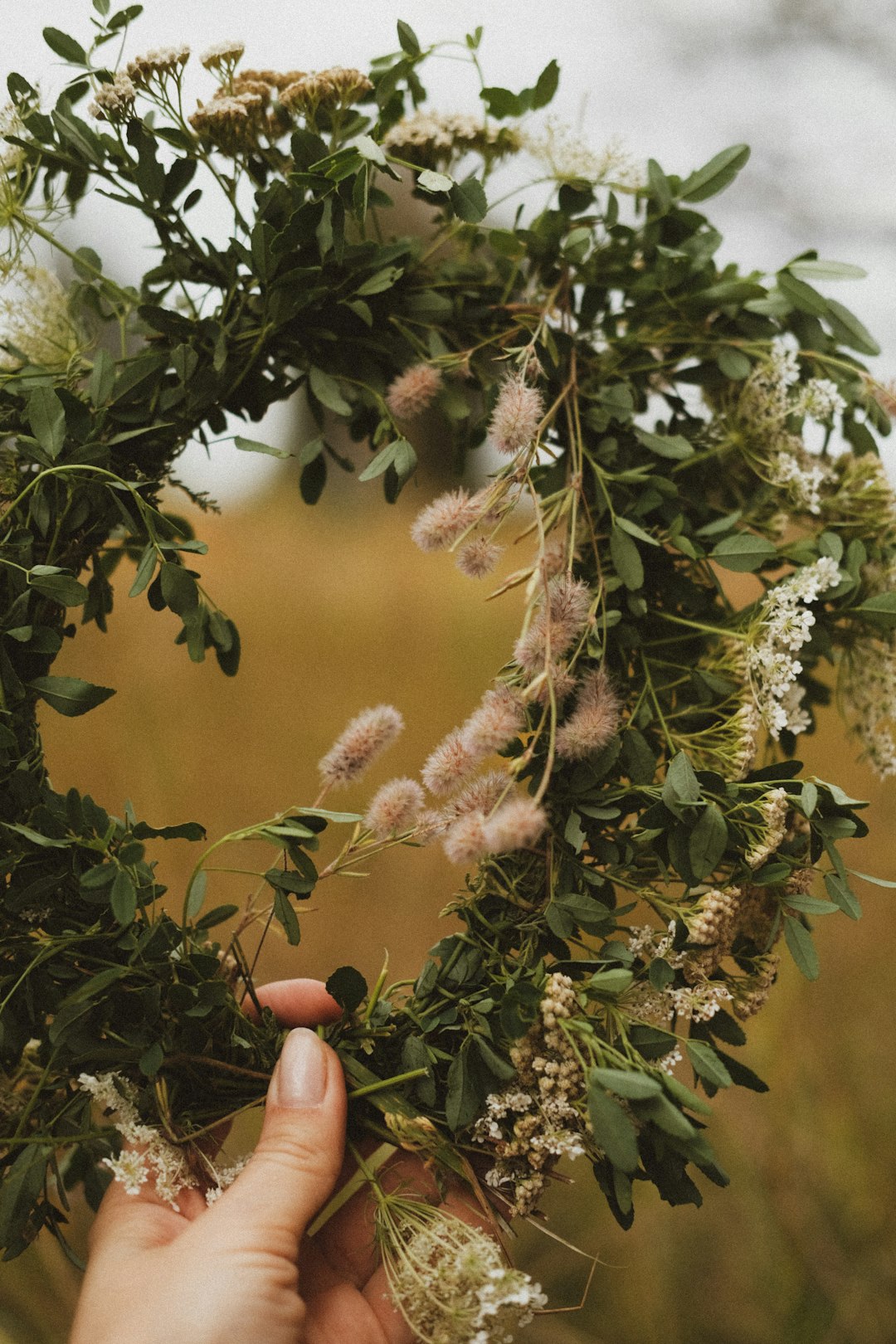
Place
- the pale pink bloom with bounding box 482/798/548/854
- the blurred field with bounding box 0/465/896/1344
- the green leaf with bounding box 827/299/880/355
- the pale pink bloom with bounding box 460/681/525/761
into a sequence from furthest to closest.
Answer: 1. the blurred field with bounding box 0/465/896/1344
2. the green leaf with bounding box 827/299/880/355
3. the pale pink bloom with bounding box 460/681/525/761
4. the pale pink bloom with bounding box 482/798/548/854

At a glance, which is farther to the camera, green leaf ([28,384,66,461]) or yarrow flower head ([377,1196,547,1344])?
green leaf ([28,384,66,461])

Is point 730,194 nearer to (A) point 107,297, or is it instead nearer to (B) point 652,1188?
(A) point 107,297

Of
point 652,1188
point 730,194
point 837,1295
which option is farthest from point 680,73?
point 837,1295

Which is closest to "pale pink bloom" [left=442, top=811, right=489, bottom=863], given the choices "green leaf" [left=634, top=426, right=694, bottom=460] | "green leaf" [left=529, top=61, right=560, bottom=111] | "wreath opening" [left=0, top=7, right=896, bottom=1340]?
"wreath opening" [left=0, top=7, right=896, bottom=1340]

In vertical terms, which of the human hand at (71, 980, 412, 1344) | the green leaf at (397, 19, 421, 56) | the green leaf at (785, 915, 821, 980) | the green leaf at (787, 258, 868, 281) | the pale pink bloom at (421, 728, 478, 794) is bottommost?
the human hand at (71, 980, 412, 1344)

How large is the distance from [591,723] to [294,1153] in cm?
43

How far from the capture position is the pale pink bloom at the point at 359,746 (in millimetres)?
800

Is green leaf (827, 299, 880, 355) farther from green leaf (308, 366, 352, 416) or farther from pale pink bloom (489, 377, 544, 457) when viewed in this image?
green leaf (308, 366, 352, 416)

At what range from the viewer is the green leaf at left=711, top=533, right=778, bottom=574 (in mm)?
854

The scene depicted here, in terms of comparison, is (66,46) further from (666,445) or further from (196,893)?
(196,893)

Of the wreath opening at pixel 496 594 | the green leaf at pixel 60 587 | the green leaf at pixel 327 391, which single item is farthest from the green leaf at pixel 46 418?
the green leaf at pixel 327 391

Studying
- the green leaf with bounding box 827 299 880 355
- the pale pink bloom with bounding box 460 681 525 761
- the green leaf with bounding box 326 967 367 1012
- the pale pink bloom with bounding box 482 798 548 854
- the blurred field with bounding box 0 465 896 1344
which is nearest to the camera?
the pale pink bloom with bounding box 482 798 548 854

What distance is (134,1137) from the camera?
2.51ft

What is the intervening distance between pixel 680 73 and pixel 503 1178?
1454 millimetres
